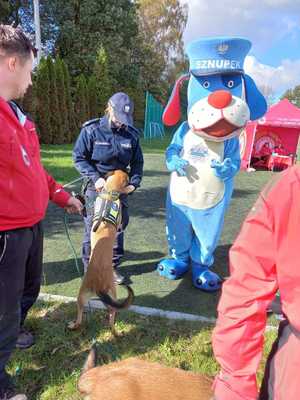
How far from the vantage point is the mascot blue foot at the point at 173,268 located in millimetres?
3854

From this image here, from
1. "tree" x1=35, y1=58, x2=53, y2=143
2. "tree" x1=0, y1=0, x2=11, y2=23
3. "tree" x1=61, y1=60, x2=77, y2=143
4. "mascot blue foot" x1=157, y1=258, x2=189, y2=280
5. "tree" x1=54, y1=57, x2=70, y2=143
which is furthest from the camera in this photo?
"tree" x1=0, y1=0, x2=11, y2=23

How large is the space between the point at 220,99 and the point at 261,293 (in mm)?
2609

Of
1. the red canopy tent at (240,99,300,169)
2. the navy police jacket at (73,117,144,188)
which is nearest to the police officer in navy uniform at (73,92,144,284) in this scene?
the navy police jacket at (73,117,144,188)

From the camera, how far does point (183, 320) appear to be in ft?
10.3

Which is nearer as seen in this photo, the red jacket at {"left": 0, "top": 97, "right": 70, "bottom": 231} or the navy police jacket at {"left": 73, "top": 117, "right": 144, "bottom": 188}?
the red jacket at {"left": 0, "top": 97, "right": 70, "bottom": 231}

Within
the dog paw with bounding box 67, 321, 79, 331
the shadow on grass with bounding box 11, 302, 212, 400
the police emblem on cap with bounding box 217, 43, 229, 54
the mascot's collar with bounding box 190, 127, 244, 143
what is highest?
the police emblem on cap with bounding box 217, 43, 229, 54

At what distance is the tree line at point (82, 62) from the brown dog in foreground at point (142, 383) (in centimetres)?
1245

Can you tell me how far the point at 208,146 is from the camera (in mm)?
3502

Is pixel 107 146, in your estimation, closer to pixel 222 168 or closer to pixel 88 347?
pixel 222 168

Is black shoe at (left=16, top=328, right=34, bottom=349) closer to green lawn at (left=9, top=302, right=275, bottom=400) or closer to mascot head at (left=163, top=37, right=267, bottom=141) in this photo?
green lawn at (left=9, top=302, right=275, bottom=400)

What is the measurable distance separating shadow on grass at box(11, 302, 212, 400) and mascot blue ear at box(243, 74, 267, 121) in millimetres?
2109

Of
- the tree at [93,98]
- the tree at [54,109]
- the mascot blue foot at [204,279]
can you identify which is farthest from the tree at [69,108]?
the mascot blue foot at [204,279]

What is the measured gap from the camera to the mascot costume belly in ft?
11.1

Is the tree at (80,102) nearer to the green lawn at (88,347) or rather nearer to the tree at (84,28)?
the tree at (84,28)
